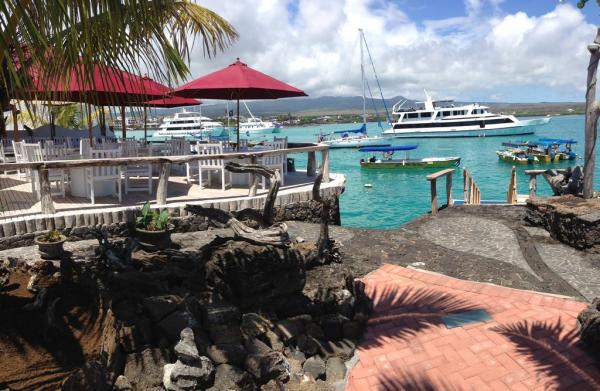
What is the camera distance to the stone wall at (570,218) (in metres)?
7.91

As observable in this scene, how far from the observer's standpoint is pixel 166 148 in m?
10.7

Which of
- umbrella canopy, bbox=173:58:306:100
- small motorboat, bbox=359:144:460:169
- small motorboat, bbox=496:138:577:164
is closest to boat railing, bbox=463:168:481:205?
umbrella canopy, bbox=173:58:306:100

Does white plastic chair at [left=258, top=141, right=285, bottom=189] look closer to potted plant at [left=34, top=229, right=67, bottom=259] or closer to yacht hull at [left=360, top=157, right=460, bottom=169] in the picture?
potted plant at [left=34, top=229, right=67, bottom=259]

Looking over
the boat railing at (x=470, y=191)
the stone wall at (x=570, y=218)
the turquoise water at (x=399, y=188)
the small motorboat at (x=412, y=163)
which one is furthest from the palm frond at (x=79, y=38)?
the small motorboat at (x=412, y=163)

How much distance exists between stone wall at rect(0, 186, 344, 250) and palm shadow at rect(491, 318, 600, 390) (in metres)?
4.78

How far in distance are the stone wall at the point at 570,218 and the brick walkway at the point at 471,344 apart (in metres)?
2.86

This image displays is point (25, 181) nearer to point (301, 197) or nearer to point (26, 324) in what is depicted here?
point (301, 197)

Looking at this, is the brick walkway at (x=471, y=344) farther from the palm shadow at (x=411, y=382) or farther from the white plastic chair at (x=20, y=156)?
the white plastic chair at (x=20, y=156)

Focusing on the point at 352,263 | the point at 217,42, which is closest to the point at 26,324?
the point at 217,42

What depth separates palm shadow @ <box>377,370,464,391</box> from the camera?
4.05 metres

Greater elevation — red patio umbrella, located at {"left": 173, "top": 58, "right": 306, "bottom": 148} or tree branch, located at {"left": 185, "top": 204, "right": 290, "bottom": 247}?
red patio umbrella, located at {"left": 173, "top": 58, "right": 306, "bottom": 148}

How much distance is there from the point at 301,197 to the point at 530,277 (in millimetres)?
4344

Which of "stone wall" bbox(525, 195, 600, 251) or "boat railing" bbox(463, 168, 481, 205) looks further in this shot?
"boat railing" bbox(463, 168, 481, 205)

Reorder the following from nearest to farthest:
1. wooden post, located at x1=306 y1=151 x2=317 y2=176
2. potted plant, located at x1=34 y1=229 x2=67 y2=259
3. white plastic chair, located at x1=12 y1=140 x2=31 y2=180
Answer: potted plant, located at x1=34 y1=229 x2=67 y2=259 → white plastic chair, located at x1=12 y1=140 x2=31 y2=180 → wooden post, located at x1=306 y1=151 x2=317 y2=176
